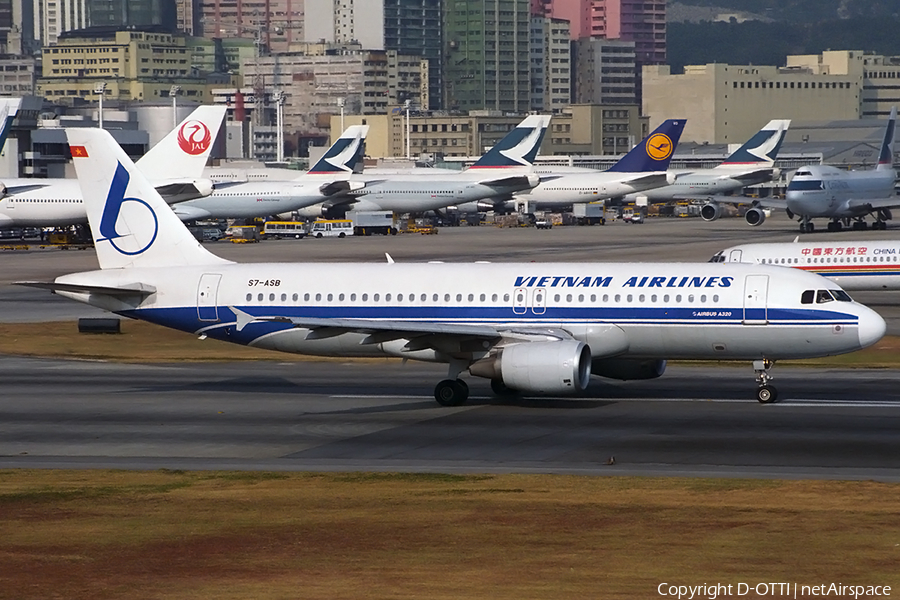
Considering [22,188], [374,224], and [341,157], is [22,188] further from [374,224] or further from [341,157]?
[341,157]

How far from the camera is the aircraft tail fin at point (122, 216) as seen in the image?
43719mm

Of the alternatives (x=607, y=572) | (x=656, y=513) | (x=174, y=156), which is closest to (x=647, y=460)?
(x=656, y=513)

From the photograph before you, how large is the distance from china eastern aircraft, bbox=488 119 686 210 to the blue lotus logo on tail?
115 meters

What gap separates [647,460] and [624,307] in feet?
28.2

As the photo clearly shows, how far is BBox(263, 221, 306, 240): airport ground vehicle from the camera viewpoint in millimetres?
141625

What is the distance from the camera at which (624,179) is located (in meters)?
165

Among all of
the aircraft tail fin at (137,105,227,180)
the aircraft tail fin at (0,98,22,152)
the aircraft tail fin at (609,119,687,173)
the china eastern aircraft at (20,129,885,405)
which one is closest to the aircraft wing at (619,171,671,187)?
the aircraft tail fin at (609,119,687,173)

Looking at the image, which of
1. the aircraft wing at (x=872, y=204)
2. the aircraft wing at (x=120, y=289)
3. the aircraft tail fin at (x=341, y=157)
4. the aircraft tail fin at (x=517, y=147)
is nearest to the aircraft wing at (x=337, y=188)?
the aircraft tail fin at (x=341, y=157)

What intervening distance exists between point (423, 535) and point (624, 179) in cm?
14420

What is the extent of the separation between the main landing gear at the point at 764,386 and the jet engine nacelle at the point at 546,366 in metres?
5.48

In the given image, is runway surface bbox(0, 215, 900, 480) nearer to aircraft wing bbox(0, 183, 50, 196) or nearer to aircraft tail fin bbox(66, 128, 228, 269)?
aircraft tail fin bbox(66, 128, 228, 269)

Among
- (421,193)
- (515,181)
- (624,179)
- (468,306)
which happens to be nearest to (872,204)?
(624,179)

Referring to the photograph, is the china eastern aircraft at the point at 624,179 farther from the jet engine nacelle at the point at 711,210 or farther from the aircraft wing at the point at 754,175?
the aircraft wing at the point at 754,175

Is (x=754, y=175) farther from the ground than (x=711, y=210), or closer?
farther from the ground
